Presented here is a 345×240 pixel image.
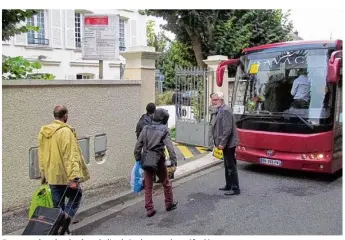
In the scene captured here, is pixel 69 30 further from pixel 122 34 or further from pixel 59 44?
pixel 122 34

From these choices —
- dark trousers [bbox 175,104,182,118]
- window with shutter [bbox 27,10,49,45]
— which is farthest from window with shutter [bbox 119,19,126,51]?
dark trousers [bbox 175,104,182,118]

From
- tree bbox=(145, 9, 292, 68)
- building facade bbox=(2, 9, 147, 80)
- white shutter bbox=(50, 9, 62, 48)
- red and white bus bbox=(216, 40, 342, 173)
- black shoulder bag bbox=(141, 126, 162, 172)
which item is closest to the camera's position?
black shoulder bag bbox=(141, 126, 162, 172)

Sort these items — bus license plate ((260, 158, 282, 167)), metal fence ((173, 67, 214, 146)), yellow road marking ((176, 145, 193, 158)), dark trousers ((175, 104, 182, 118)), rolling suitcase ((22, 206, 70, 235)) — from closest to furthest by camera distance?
rolling suitcase ((22, 206, 70, 235)) → bus license plate ((260, 158, 282, 167)) → yellow road marking ((176, 145, 193, 158)) → metal fence ((173, 67, 214, 146)) → dark trousers ((175, 104, 182, 118))

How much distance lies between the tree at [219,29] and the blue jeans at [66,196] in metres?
10.6

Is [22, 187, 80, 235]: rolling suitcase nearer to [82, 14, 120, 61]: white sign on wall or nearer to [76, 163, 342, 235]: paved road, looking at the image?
[76, 163, 342, 235]: paved road

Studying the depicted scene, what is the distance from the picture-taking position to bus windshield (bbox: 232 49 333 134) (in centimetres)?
684

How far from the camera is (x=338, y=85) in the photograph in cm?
691

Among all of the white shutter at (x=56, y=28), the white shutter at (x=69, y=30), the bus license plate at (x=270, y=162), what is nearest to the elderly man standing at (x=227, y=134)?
the bus license plate at (x=270, y=162)

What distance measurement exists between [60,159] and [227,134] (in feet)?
9.25

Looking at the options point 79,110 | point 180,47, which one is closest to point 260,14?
point 180,47

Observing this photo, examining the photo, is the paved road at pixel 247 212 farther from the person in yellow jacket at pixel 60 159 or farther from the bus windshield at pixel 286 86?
the bus windshield at pixel 286 86

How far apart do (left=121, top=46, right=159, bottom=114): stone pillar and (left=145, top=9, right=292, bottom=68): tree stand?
690 centimetres

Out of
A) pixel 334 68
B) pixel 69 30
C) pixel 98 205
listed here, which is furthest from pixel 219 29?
pixel 98 205

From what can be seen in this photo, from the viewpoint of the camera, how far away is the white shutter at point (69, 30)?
17553mm
